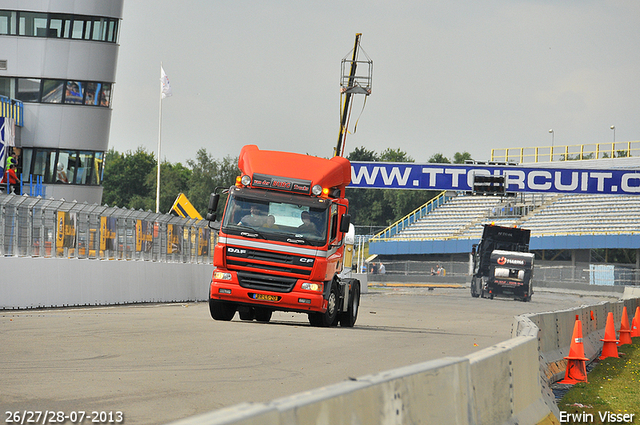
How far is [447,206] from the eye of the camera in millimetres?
81438

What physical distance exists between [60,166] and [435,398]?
39.8 metres

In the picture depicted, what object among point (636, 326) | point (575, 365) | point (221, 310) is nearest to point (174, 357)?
point (575, 365)

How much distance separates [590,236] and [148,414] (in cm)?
5973

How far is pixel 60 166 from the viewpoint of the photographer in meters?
42.7

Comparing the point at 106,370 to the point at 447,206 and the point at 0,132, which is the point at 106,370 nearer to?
the point at 0,132

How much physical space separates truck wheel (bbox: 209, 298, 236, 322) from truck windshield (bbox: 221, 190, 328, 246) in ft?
5.87

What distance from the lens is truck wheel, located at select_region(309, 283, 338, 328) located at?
17.8 meters

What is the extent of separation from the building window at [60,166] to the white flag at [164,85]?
8053mm

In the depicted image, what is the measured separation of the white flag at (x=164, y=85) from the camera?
168 ft

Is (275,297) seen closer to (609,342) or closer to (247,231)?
(247,231)

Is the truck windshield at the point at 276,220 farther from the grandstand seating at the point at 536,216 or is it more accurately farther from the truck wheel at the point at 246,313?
the grandstand seating at the point at 536,216

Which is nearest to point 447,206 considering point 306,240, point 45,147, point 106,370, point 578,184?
point 578,184

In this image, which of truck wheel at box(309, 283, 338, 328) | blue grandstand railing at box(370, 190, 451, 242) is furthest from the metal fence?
blue grandstand railing at box(370, 190, 451, 242)

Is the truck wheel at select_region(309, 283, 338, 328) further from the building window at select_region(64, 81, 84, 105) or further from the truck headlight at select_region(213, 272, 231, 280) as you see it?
the building window at select_region(64, 81, 84, 105)
